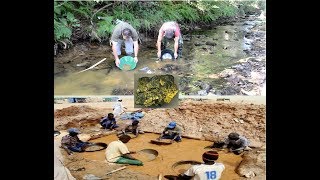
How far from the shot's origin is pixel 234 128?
4.09m

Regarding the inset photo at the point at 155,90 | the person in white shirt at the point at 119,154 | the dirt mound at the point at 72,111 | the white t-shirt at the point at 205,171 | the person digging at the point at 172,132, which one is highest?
the inset photo at the point at 155,90

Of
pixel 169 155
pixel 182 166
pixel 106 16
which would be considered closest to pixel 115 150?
pixel 169 155

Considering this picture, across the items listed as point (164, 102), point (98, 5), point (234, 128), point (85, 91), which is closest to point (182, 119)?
point (164, 102)

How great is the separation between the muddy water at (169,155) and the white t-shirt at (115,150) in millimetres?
44

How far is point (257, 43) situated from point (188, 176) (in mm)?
1439

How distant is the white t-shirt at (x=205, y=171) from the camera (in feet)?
12.6

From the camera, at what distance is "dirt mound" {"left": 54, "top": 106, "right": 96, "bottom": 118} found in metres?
4.06

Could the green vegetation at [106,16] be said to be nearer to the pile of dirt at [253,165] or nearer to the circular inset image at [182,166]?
the circular inset image at [182,166]

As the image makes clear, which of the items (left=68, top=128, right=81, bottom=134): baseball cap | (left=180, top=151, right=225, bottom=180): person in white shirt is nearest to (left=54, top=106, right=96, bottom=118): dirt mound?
(left=68, top=128, right=81, bottom=134): baseball cap

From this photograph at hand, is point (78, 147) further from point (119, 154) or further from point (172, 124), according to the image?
point (172, 124)

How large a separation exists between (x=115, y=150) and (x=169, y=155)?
500mm

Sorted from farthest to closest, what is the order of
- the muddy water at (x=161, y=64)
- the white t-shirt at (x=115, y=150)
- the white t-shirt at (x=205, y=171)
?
the muddy water at (x=161, y=64)
the white t-shirt at (x=115, y=150)
the white t-shirt at (x=205, y=171)

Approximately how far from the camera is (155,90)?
13.4 feet

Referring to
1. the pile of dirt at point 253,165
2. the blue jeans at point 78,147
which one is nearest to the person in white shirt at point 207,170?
the pile of dirt at point 253,165
